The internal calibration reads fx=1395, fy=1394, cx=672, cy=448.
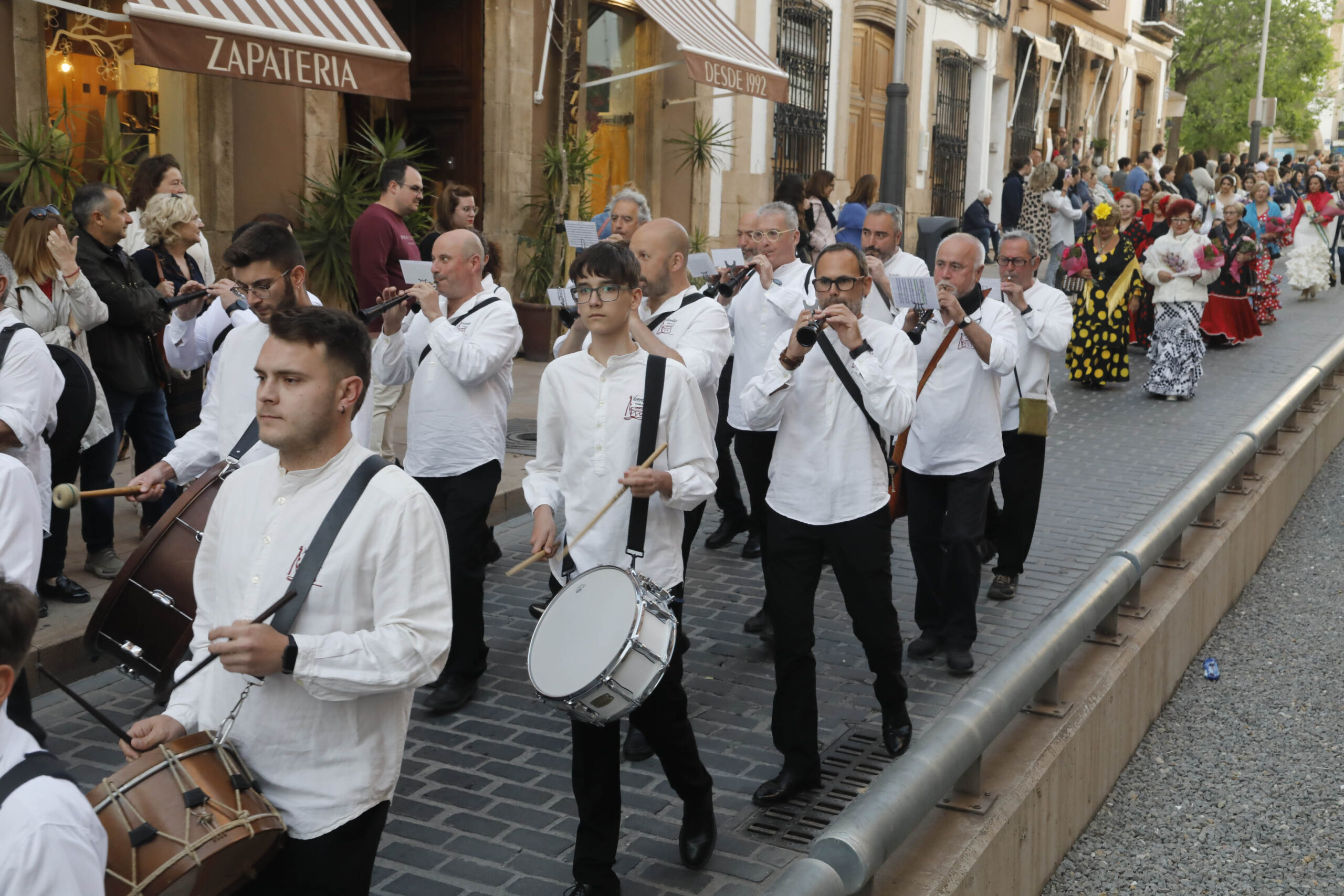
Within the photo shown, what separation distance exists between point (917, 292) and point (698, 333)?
38.8 inches

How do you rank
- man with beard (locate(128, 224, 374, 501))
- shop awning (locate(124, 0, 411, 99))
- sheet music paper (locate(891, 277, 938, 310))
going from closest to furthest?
man with beard (locate(128, 224, 374, 501)) < sheet music paper (locate(891, 277, 938, 310)) < shop awning (locate(124, 0, 411, 99))

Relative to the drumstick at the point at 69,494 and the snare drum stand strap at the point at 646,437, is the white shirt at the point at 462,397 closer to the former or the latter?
the snare drum stand strap at the point at 646,437

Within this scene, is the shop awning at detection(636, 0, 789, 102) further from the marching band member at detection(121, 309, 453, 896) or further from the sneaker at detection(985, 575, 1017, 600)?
the marching band member at detection(121, 309, 453, 896)

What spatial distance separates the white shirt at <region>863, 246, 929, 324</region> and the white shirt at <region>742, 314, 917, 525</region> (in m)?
2.17

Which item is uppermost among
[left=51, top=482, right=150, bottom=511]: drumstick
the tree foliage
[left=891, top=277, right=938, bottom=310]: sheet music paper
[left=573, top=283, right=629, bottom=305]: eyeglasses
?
the tree foliage

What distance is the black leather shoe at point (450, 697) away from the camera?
5484 mm

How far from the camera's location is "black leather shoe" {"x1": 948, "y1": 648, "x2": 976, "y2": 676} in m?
5.97

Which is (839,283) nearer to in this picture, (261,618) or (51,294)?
(261,618)

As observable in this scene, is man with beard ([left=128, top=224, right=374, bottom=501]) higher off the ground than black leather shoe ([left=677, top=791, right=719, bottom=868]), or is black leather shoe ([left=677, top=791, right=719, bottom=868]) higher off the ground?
man with beard ([left=128, top=224, right=374, bottom=501])

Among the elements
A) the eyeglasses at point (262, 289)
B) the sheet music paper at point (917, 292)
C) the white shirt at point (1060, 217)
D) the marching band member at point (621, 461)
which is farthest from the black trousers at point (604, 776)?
the white shirt at point (1060, 217)

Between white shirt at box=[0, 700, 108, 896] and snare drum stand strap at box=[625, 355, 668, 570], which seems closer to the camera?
white shirt at box=[0, 700, 108, 896]

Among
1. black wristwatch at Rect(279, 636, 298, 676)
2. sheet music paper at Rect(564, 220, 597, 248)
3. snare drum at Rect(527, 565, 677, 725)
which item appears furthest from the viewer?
sheet music paper at Rect(564, 220, 597, 248)

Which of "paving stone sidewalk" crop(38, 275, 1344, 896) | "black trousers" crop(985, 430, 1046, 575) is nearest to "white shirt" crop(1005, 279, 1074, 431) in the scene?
"black trousers" crop(985, 430, 1046, 575)

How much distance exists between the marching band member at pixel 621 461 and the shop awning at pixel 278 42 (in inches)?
190
